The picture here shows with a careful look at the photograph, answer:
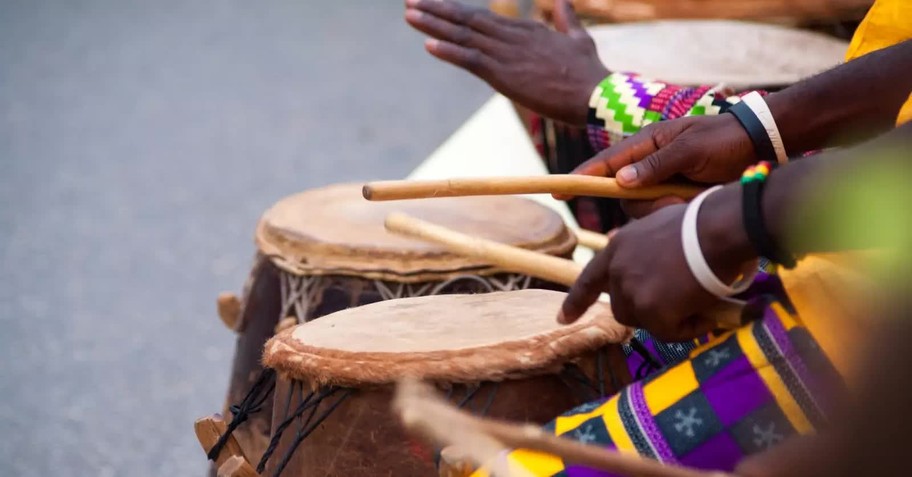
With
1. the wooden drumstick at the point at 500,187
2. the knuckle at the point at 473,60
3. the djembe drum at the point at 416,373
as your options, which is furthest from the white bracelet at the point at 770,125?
the knuckle at the point at 473,60

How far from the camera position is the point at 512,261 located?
938mm

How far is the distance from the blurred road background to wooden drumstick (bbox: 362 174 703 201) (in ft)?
3.17

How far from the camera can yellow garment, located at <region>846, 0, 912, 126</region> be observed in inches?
42.2

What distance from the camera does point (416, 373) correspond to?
883 mm

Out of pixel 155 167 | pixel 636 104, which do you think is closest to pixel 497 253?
pixel 636 104

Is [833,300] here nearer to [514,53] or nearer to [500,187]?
[500,187]

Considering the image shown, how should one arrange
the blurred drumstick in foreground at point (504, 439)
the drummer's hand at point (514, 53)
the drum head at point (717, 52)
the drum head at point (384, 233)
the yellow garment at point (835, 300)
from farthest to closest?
1. the drum head at point (717, 52)
2. the drummer's hand at point (514, 53)
3. the drum head at point (384, 233)
4. the yellow garment at point (835, 300)
5. the blurred drumstick in foreground at point (504, 439)

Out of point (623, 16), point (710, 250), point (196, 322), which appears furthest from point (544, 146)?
point (710, 250)

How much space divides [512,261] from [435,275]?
0.34 metres

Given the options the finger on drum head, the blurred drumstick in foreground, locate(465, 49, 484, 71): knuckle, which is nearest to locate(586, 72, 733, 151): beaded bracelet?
locate(465, 49, 484, 71): knuckle

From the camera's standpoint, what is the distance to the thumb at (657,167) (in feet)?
3.42

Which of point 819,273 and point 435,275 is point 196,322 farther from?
point 819,273

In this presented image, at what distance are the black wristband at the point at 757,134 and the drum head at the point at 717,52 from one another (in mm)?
656

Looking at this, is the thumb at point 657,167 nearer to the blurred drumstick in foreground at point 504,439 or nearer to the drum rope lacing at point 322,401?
the drum rope lacing at point 322,401
